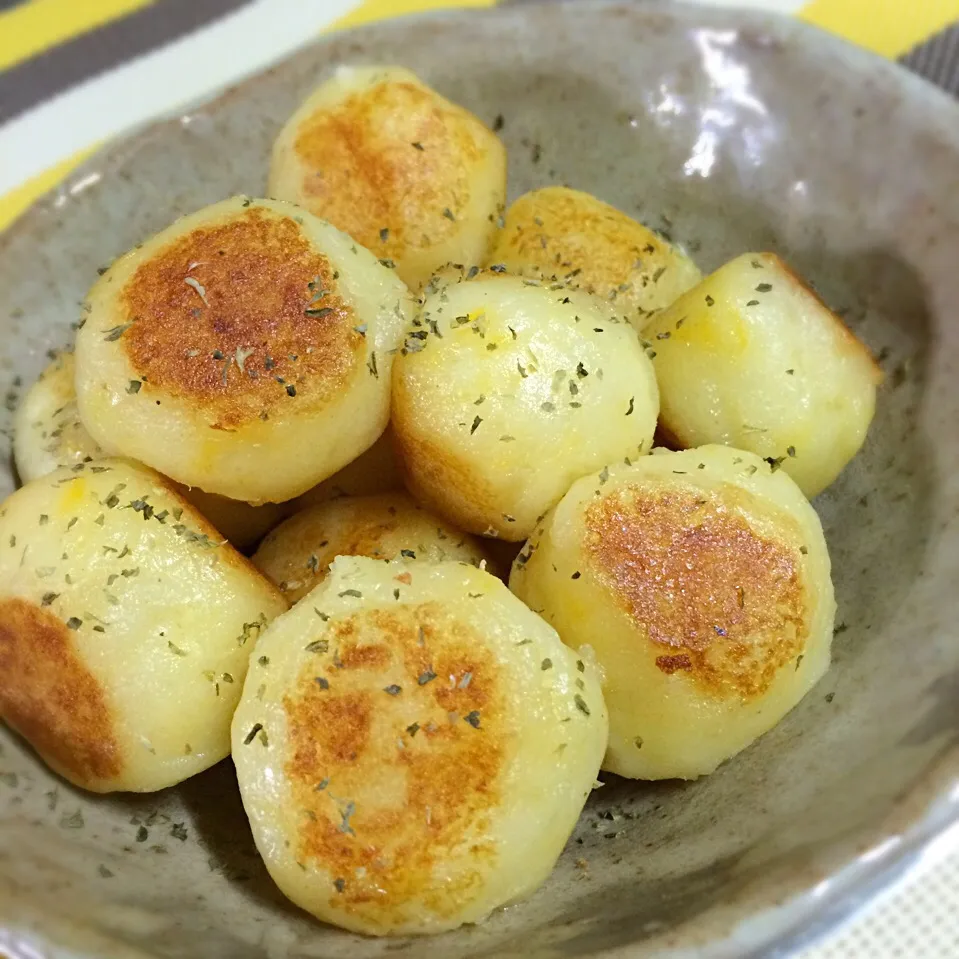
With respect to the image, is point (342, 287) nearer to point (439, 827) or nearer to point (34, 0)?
point (439, 827)

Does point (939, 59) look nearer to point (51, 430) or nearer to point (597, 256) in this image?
point (597, 256)

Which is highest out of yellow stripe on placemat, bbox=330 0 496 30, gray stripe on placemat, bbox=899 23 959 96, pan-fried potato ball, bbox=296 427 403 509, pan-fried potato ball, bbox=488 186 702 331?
gray stripe on placemat, bbox=899 23 959 96

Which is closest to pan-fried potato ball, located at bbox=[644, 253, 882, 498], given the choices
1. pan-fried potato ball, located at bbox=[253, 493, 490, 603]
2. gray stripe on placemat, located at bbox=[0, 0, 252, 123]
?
pan-fried potato ball, located at bbox=[253, 493, 490, 603]

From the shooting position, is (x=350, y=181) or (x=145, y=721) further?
(x=350, y=181)

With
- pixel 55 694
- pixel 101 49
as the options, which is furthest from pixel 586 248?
pixel 101 49

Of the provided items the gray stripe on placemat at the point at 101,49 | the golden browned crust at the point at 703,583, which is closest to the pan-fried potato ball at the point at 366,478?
the golden browned crust at the point at 703,583

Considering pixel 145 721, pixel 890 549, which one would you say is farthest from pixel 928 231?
pixel 145 721

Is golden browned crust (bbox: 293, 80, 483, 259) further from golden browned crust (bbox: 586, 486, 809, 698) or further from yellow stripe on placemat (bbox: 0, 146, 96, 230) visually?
yellow stripe on placemat (bbox: 0, 146, 96, 230)
